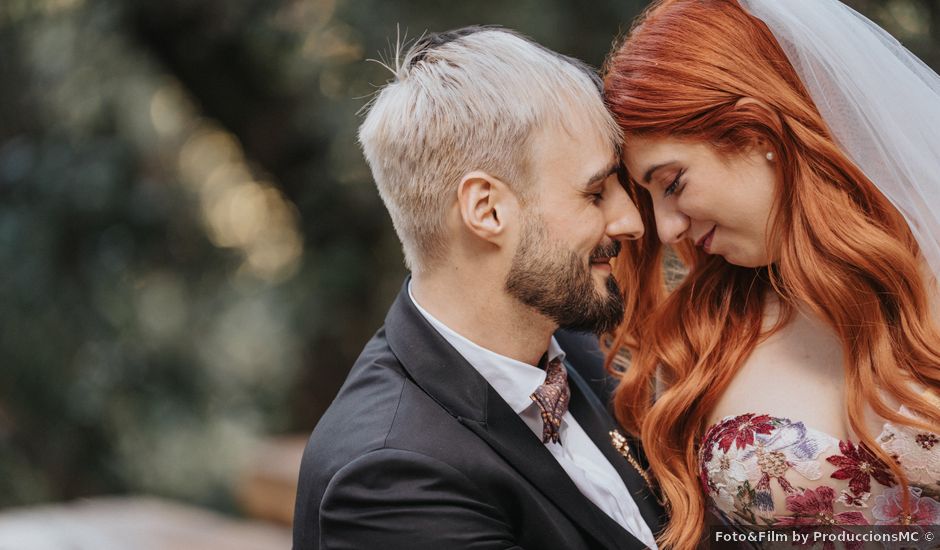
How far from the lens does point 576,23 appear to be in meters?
4.26

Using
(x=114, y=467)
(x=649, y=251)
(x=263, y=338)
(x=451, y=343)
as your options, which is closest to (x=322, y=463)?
(x=451, y=343)

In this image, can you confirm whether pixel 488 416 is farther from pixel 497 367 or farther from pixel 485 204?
pixel 485 204

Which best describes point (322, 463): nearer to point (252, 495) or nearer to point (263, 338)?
point (252, 495)

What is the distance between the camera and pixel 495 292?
239 centimetres

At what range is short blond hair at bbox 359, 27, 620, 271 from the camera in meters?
2.35

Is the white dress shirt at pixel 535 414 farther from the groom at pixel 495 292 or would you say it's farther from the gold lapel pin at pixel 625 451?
the gold lapel pin at pixel 625 451

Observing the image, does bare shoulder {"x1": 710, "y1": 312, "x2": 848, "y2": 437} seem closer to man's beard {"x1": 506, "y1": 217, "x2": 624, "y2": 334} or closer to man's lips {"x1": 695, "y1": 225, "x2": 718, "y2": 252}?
man's lips {"x1": 695, "y1": 225, "x2": 718, "y2": 252}

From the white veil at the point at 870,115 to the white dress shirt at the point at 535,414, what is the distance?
89 centimetres

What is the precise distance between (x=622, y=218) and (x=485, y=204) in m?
0.35

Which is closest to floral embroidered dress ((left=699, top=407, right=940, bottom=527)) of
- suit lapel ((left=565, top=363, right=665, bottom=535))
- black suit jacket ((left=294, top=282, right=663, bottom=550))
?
suit lapel ((left=565, top=363, right=665, bottom=535))

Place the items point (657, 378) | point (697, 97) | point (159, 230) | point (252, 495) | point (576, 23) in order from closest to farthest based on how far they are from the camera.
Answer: point (697, 97), point (657, 378), point (576, 23), point (252, 495), point (159, 230)

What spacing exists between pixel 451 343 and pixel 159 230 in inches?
149

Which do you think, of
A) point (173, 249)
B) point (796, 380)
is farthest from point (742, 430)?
point (173, 249)

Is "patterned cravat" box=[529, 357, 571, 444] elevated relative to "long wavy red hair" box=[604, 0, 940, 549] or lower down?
lower down
